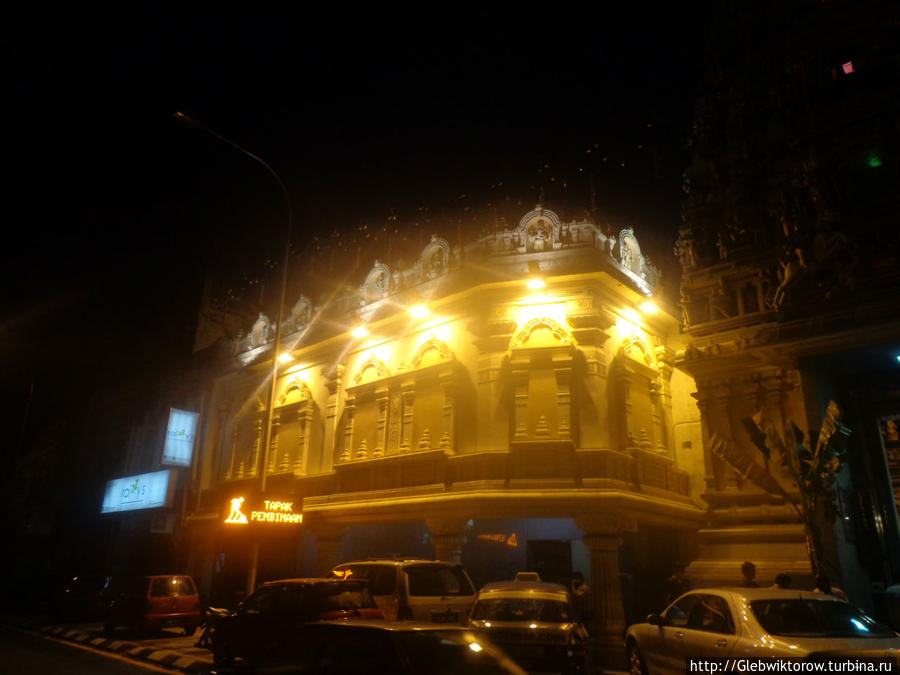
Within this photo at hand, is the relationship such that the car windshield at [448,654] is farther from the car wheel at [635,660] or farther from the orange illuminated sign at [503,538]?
the orange illuminated sign at [503,538]

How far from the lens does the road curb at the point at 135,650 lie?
13.0 meters

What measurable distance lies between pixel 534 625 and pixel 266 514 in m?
8.65

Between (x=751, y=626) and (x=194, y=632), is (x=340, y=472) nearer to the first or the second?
(x=194, y=632)

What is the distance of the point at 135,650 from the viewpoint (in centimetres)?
1491

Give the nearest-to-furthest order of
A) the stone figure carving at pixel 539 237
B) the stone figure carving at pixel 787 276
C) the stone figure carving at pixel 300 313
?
the stone figure carving at pixel 787 276 → the stone figure carving at pixel 539 237 → the stone figure carving at pixel 300 313

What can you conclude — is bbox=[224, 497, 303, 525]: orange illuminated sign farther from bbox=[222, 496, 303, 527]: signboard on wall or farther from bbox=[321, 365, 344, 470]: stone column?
bbox=[321, 365, 344, 470]: stone column

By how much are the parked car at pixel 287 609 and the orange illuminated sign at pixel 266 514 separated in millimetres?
3260

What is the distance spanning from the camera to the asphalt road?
39.0ft

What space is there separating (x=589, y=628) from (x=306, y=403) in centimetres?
1224

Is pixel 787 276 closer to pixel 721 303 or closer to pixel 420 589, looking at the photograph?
pixel 721 303

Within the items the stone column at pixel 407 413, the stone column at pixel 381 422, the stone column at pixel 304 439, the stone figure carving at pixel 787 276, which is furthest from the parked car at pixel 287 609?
the stone figure carving at pixel 787 276

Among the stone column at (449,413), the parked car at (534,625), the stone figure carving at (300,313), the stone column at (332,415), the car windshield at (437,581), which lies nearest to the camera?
the parked car at (534,625)

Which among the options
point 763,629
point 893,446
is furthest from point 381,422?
point 893,446

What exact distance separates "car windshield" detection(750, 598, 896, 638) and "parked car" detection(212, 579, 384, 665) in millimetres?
6548
